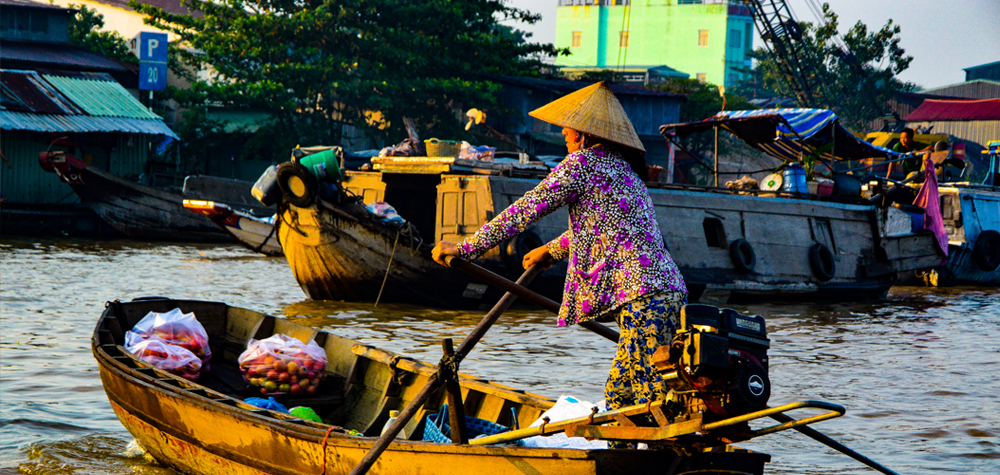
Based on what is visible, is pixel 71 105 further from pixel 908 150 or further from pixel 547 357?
pixel 908 150

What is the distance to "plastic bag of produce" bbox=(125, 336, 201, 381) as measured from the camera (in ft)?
18.5

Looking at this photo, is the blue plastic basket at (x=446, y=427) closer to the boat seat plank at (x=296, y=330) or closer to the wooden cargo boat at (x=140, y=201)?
the boat seat plank at (x=296, y=330)

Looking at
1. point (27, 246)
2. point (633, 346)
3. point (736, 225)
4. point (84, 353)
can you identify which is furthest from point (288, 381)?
point (27, 246)

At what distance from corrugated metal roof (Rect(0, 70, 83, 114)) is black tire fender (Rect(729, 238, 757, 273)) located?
50.5 feet

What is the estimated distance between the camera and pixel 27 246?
1756 cm

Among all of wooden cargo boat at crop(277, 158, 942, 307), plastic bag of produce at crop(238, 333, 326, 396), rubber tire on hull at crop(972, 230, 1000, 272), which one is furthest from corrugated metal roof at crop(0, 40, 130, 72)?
plastic bag of produce at crop(238, 333, 326, 396)

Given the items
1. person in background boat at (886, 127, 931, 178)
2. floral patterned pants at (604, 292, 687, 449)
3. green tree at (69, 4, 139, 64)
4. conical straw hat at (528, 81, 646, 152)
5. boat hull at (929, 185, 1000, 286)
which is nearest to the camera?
floral patterned pants at (604, 292, 687, 449)

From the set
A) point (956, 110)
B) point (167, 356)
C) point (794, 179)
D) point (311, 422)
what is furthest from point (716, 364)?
point (956, 110)

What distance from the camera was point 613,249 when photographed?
3.51m

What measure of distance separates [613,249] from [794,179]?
36.8 ft

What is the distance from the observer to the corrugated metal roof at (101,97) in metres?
21.7

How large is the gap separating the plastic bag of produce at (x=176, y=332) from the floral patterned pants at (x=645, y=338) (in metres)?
3.50

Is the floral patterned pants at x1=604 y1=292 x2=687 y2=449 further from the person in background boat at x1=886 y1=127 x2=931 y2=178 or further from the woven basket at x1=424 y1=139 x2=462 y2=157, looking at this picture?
the person in background boat at x1=886 y1=127 x2=931 y2=178

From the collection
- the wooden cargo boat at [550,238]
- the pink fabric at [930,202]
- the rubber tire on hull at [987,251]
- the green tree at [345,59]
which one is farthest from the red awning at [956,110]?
the wooden cargo boat at [550,238]
